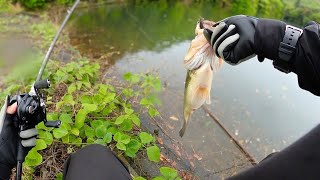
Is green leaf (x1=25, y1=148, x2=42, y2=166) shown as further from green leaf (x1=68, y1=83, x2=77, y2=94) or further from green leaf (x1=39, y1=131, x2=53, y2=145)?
green leaf (x1=68, y1=83, x2=77, y2=94)

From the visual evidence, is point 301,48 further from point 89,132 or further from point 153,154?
point 89,132

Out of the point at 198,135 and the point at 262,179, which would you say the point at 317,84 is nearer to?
the point at 262,179

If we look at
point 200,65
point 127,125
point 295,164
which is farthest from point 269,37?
point 127,125

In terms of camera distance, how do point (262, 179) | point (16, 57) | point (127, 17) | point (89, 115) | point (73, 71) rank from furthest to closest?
point (127, 17)
point (16, 57)
point (73, 71)
point (89, 115)
point (262, 179)

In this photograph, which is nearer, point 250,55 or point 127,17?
point 250,55

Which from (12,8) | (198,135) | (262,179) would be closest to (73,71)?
(198,135)

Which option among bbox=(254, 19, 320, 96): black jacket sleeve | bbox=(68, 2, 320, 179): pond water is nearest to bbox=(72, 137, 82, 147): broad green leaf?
bbox=(68, 2, 320, 179): pond water

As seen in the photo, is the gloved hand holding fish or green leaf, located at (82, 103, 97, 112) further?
green leaf, located at (82, 103, 97, 112)
